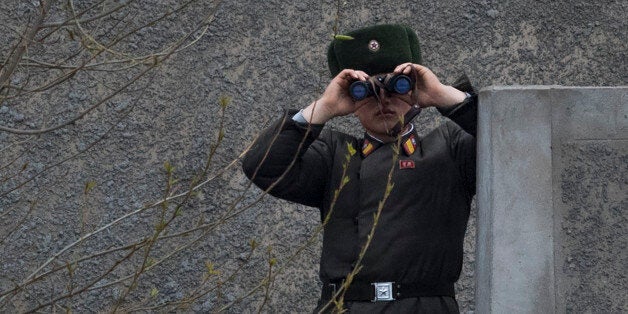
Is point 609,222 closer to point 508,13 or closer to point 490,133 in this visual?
point 490,133

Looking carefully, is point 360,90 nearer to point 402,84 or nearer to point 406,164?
point 402,84

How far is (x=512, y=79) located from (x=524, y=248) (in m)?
1.74

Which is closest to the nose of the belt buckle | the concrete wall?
the concrete wall

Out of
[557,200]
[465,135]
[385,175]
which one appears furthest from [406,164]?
[557,200]

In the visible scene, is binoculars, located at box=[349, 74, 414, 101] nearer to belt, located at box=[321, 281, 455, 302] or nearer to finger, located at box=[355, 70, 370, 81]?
finger, located at box=[355, 70, 370, 81]

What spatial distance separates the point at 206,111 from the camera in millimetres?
5254

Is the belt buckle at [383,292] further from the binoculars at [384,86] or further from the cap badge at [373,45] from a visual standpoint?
the cap badge at [373,45]

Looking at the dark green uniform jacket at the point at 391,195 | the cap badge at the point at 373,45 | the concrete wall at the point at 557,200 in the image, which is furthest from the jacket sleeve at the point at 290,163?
the concrete wall at the point at 557,200

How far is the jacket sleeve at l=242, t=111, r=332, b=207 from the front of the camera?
393cm

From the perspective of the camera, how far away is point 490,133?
365 centimetres

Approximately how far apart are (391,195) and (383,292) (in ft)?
0.87

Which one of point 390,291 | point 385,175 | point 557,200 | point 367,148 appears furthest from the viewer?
point 367,148

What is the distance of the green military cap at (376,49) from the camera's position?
399 cm

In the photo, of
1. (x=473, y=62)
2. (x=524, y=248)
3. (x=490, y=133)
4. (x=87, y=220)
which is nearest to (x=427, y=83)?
(x=490, y=133)
